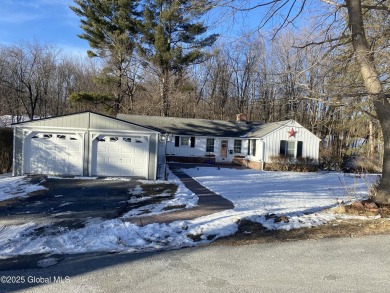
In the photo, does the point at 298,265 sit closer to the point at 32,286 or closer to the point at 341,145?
the point at 32,286

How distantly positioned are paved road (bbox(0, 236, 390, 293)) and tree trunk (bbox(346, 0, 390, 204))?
385 centimetres

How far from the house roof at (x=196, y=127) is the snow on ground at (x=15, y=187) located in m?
14.1

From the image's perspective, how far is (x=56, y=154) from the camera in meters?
16.7

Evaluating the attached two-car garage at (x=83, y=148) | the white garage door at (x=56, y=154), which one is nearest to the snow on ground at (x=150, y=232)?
the attached two-car garage at (x=83, y=148)

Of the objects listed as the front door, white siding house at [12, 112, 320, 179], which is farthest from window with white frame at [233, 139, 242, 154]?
white siding house at [12, 112, 320, 179]

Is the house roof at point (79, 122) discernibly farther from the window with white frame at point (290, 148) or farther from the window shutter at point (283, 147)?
the window with white frame at point (290, 148)

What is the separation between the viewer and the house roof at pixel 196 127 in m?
28.4

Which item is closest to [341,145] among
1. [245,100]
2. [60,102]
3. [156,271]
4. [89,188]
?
[245,100]

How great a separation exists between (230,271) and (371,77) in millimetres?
6965

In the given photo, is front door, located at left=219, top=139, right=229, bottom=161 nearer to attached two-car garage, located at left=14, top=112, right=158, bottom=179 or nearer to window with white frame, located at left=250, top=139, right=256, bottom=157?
window with white frame, located at left=250, top=139, right=256, bottom=157

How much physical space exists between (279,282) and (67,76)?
1911 inches

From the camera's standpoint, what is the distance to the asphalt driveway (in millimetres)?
8338

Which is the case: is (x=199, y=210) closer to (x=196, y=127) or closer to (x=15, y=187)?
(x=15, y=187)

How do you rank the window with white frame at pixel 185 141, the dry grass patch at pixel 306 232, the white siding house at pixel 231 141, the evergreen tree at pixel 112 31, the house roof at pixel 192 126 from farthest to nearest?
the evergreen tree at pixel 112 31
the house roof at pixel 192 126
the window with white frame at pixel 185 141
the white siding house at pixel 231 141
the dry grass patch at pixel 306 232
